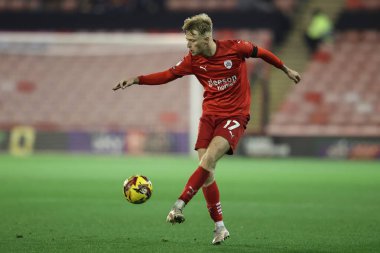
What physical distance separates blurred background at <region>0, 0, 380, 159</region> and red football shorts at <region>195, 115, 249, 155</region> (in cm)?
1530

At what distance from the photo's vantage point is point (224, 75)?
7.37 metres

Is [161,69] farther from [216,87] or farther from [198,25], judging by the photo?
[198,25]

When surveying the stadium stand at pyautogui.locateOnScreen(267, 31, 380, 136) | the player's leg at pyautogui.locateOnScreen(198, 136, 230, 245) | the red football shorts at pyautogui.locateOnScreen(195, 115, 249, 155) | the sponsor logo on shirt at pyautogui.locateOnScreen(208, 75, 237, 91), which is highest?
the stadium stand at pyautogui.locateOnScreen(267, 31, 380, 136)

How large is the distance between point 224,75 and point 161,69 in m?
18.9

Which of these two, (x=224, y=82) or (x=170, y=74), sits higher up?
(x=170, y=74)

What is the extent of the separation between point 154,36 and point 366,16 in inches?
287

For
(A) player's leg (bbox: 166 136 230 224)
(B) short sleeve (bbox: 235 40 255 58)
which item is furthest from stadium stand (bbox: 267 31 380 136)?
(A) player's leg (bbox: 166 136 230 224)

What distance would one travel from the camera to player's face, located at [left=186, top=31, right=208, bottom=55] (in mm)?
7031

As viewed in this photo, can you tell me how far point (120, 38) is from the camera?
23.2 m

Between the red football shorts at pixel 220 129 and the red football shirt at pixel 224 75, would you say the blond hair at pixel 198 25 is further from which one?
the red football shorts at pixel 220 129

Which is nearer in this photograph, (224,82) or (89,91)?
(224,82)

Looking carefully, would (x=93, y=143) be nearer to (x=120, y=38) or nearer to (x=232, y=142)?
(x=120, y=38)

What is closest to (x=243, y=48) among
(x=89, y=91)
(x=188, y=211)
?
(x=188, y=211)

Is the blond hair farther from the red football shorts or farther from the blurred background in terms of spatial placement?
the blurred background
